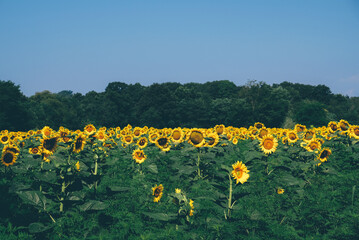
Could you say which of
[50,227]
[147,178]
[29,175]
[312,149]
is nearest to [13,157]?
[29,175]

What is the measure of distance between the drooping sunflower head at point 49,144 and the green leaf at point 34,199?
80 centimetres

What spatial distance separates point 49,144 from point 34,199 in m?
0.98

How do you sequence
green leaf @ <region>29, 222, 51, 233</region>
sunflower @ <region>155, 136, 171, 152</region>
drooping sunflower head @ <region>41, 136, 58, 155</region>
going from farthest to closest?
sunflower @ <region>155, 136, 171, 152</region>
drooping sunflower head @ <region>41, 136, 58, 155</region>
green leaf @ <region>29, 222, 51, 233</region>

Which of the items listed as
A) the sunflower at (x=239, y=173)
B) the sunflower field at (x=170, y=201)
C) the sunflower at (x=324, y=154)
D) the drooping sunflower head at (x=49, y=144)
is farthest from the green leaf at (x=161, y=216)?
the sunflower at (x=324, y=154)

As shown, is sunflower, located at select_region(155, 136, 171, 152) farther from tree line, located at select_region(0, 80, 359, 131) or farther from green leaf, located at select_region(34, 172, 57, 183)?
tree line, located at select_region(0, 80, 359, 131)

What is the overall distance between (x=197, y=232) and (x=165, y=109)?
63.1 m

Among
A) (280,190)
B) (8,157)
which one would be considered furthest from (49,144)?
(280,190)

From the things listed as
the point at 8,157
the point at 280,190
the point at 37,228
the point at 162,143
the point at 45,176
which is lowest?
the point at 37,228

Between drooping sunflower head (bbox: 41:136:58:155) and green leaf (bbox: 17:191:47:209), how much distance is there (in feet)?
2.62

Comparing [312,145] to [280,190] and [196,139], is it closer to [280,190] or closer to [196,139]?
[280,190]

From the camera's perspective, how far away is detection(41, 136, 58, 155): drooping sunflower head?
15.4 feet

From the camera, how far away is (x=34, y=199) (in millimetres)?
4078

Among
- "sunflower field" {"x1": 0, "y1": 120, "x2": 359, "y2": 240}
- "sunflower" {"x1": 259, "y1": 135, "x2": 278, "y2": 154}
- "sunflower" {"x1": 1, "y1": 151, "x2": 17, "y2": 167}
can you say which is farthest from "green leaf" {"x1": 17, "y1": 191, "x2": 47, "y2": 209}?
"sunflower" {"x1": 259, "y1": 135, "x2": 278, "y2": 154}

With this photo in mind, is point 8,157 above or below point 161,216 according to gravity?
above
